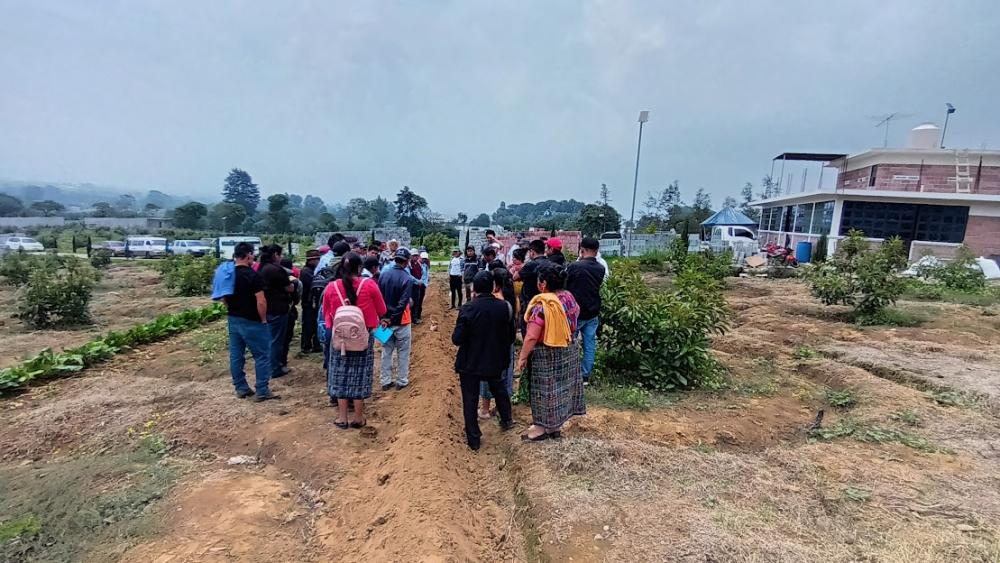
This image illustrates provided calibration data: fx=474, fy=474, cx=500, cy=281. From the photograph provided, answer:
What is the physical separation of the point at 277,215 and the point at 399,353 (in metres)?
50.9

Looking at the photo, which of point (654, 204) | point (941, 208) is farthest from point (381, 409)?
point (654, 204)

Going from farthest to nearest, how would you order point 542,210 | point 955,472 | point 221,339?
point 542,210
point 221,339
point 955,472

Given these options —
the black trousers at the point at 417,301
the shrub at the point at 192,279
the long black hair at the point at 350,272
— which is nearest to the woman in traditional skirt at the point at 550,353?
the long black hair at the point at 350,272

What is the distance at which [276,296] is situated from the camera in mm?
5445

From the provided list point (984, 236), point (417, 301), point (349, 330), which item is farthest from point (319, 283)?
point (984, 236)

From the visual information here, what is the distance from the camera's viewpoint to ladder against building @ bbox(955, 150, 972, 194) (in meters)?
21.0

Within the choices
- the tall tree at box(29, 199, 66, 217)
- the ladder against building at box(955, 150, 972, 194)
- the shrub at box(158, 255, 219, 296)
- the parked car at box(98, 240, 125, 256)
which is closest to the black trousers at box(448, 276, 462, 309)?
the shrub at box(158, 255, 219, 296)

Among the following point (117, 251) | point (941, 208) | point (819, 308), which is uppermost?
point (941, 208)

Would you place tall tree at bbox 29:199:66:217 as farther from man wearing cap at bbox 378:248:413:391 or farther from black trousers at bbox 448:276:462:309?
man wearing cap at bbox 378:248:413:391

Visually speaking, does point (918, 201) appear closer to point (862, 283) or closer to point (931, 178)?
point (931, 178)

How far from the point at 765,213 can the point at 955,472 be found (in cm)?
3467

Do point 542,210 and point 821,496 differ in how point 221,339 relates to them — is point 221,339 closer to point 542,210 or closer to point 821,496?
point 821,496

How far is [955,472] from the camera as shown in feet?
11.6

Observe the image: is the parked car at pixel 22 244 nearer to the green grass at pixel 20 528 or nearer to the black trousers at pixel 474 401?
the green grass at pixel 20 528
